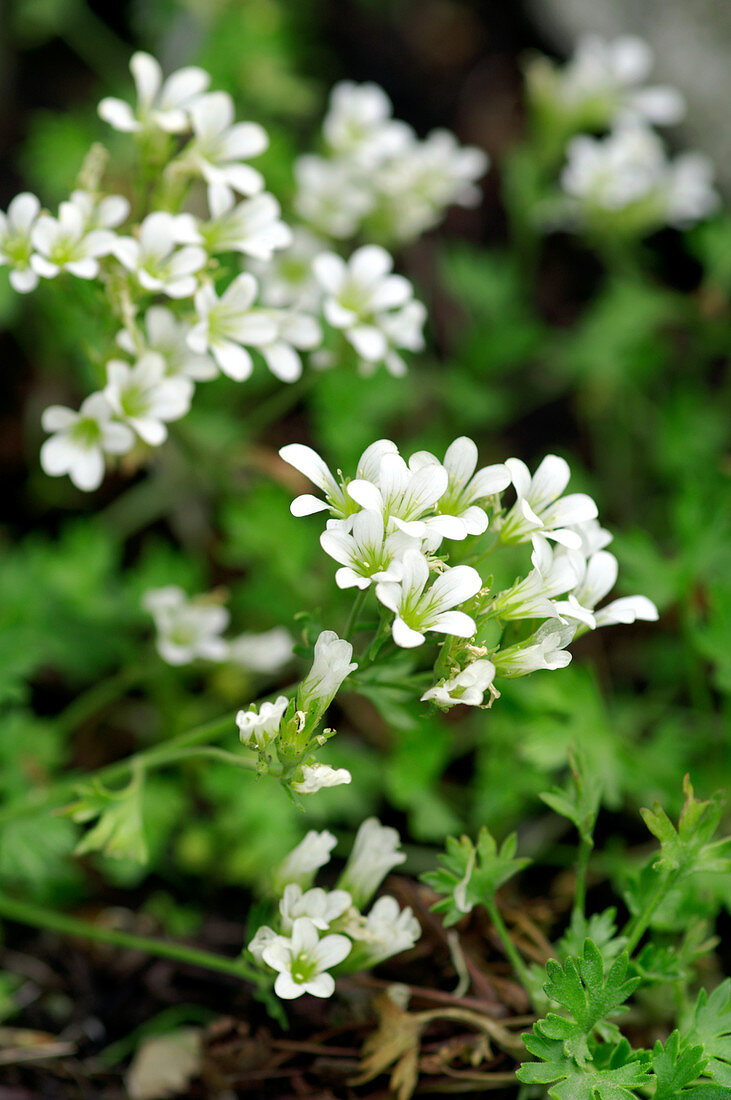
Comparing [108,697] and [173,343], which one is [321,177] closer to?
[173,343]

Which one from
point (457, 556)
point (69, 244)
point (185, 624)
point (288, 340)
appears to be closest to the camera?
point (457, 556)

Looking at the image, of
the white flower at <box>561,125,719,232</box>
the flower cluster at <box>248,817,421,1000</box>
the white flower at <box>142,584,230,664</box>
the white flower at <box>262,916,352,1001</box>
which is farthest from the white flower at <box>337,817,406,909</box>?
the white flower at <box>561,125,719,232</box>

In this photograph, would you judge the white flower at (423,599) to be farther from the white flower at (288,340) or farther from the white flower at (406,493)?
the white flower at (288,340)

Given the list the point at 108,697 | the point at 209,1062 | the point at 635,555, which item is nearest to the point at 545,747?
the point at 635,555

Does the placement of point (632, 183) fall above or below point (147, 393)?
above

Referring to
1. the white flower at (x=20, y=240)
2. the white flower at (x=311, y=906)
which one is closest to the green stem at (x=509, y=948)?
the white flower at (x=311, y=906)

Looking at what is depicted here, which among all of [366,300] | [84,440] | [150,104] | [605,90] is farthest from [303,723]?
[605,90]

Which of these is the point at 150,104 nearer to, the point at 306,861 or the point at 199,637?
the point at 199,637
